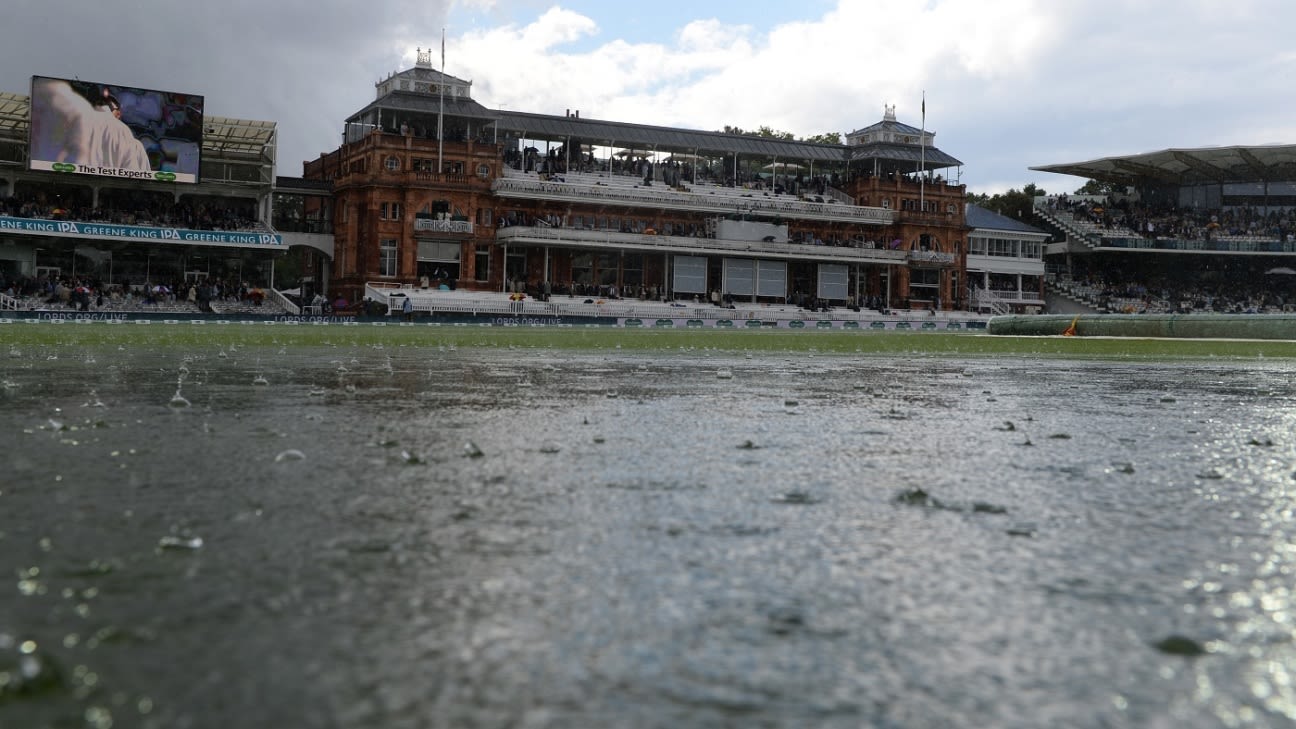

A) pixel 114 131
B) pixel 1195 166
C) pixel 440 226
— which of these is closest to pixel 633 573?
pixel 114 131

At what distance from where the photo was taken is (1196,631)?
2.25m

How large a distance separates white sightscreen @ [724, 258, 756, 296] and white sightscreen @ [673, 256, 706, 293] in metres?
1.69

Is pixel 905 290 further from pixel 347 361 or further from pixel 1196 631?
pixel 1196 631

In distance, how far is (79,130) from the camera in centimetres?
5059

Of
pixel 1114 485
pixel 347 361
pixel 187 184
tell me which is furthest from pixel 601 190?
pixel 1114 485

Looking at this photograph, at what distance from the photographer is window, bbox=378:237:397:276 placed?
61.3 metres

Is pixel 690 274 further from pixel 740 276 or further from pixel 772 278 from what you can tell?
pixel 772 278

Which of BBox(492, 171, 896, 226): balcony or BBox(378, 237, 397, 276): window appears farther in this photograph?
BBox(492, 171, 896, 226): balcony

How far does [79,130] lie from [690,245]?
33017 mm

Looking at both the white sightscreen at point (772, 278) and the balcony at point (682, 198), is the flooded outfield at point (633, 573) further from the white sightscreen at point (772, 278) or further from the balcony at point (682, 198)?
the white sightscreen at point (772, 278)

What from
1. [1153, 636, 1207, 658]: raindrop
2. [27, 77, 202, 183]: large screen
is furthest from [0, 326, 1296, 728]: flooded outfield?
[27, 77, 202, 183]: large screen

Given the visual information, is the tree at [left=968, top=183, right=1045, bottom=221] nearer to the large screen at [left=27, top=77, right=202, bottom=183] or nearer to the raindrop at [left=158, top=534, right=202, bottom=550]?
the large screen at [left=27, top=77, right=202, bottom=183]

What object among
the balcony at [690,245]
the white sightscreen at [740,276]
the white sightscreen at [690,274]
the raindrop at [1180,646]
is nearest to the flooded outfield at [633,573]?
the raindrop at [1180,646]

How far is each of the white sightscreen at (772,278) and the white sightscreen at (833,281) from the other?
2849mm
